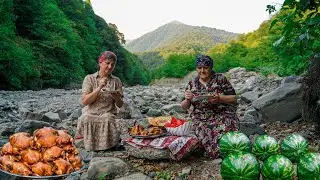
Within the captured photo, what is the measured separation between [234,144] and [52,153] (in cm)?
229

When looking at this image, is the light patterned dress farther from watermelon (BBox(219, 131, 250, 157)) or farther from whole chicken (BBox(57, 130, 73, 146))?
whole chicken (BBox(57, 130, 73, 146))

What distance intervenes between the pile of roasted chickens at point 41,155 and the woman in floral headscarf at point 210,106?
2677mm

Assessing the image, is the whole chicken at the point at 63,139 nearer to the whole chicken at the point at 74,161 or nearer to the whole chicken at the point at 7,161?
the whole chicken at the point at 74,161

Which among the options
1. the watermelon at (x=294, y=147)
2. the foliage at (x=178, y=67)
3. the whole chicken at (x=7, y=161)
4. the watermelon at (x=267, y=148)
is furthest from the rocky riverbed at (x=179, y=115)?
the foliage at (x=178, y=67)

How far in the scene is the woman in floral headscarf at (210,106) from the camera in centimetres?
600

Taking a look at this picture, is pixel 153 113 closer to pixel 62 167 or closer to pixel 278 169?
pixel 278 169

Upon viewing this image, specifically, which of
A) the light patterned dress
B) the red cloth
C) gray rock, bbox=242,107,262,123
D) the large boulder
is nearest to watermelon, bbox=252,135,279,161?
the red cloth

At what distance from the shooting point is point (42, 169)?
11.1 ft

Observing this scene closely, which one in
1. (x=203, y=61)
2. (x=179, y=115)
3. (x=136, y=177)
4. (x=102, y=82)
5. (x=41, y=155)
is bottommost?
(x=179, y=115)

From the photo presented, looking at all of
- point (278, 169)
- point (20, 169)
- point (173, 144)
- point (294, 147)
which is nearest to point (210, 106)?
point (173, 144)

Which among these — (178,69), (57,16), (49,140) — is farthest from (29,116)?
(178,69)

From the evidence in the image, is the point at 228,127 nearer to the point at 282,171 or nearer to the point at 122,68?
the point at 282,171

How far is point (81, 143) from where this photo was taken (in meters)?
7.01

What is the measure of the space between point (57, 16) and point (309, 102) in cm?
3899
